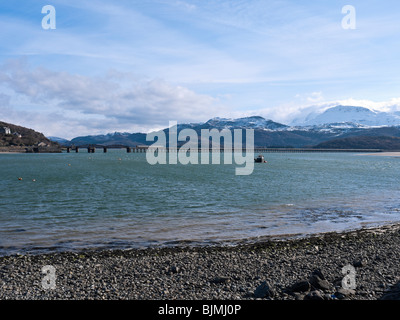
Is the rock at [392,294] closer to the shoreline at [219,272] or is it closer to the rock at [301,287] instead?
the shoreline at [219,272]

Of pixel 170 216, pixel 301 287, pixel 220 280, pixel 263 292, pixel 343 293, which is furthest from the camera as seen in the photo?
pixel 170 216

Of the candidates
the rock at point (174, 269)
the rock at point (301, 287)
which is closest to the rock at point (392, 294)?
the rock at point (301, 287)

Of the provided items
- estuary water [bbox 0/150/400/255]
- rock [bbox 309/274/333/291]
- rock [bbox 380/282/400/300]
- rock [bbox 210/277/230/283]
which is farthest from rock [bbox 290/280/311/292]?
estuary water [bbox 0/150/400/255]

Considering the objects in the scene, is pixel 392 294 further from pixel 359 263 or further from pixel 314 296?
pixel 359 263

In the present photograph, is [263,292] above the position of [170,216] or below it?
above

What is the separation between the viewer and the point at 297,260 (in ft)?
49.9

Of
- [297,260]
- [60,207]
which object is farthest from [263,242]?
[60,207]

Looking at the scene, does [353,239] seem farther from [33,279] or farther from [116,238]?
[33,279]

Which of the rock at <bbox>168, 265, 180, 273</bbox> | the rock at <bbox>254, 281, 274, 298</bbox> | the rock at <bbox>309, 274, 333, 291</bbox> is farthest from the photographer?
the rock at <bbox>168, 265, 180, 273</bbox>

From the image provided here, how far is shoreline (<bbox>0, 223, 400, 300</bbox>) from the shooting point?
1087 cm

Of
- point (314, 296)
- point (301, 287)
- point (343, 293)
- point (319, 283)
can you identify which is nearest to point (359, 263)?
point (319, 283)

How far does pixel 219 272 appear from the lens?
1356cm

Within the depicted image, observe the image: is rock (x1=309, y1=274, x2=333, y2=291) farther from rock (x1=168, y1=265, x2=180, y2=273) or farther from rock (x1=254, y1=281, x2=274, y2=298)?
rock (x1=168, y1=265, x2=180, y2=273)

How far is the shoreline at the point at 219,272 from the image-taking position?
35.7 ft
